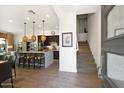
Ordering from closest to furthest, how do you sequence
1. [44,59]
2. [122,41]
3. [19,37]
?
1. [122,41]
2. [44,59]
3. [19,37]

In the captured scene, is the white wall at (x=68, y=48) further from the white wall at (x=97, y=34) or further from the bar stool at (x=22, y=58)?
the bar stool at (x=22, y=58)

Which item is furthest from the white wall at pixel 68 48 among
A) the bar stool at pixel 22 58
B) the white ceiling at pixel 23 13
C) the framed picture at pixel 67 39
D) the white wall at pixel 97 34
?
the bar stool at pixel 22 58

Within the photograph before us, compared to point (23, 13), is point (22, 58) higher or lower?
lower

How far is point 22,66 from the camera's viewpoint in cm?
779

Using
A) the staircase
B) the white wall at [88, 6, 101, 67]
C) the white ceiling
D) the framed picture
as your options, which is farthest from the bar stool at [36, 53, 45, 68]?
the white wall at [88, 6, 101, 67]

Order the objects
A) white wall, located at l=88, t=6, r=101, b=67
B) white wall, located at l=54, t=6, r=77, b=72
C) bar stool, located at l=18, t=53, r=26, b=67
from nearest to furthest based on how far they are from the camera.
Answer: white wall, located at l=88, t=6, r=101, b=67, white wall, located at l=54, t=6, r=77, b=72, bar stool, located at l=18, t=53, r=26, b=67

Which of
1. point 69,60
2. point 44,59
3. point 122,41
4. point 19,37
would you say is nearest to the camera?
point 122,41

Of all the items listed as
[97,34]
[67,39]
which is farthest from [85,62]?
[97,34]

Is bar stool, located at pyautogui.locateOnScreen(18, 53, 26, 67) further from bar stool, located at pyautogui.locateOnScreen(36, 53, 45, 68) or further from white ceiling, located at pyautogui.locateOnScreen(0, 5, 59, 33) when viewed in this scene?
white ceiling, located at pyautogui.locateOnScreen(0, 5, 59, 33)

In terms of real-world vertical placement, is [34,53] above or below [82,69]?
above

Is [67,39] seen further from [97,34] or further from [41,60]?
[41,60]
